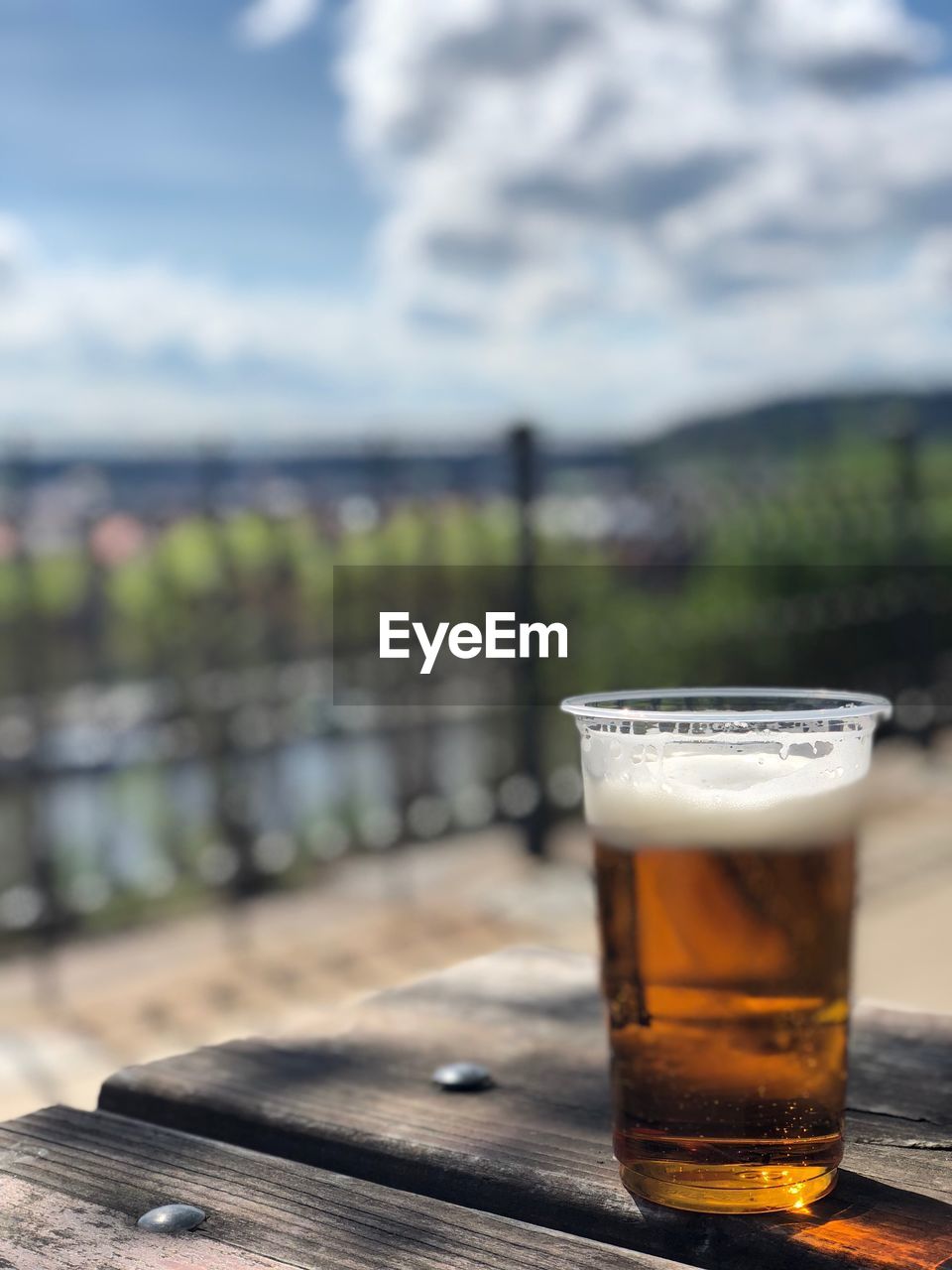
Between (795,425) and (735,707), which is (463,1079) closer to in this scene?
(735,707)

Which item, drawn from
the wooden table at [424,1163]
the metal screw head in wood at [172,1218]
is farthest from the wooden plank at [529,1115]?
the metal screw head in wood at [172,1218]

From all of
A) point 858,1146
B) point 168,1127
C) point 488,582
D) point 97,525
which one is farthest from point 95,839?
point 858,1146

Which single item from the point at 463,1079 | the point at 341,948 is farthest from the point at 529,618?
the point at 463,1079

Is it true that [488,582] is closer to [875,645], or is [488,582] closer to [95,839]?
[95,839]

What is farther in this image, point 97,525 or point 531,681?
point 531,681

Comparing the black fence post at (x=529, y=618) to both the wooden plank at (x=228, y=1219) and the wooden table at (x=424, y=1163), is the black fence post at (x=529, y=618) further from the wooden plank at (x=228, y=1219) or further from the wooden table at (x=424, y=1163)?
the wooden plank at (x=228, y=1219)
